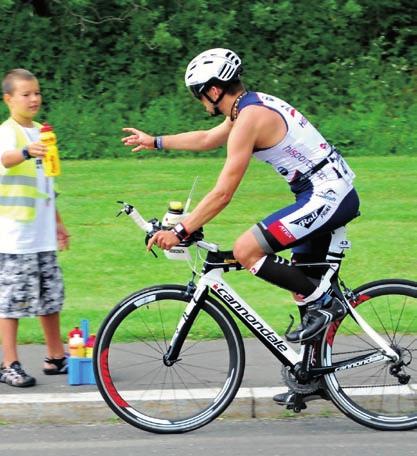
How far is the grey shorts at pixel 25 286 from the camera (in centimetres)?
645

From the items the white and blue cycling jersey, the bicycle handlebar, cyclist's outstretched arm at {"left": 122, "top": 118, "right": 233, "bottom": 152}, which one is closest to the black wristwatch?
cyclist's outstretched arm at {"left": 122, "top": 118, "right": 233, "bottom": 152}

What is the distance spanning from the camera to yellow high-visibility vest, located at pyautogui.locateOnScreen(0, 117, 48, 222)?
637 cm

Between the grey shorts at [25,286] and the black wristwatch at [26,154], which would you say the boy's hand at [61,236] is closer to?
the grey shorts at [25,286]

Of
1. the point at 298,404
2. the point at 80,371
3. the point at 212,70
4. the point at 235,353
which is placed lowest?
the point at 298,404

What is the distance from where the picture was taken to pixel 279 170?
5.68 meters

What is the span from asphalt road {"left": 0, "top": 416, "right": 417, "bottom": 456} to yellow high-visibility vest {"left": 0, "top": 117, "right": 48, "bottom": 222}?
1.15m

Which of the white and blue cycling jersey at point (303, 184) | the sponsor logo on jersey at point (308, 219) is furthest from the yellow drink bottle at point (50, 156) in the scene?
the sponsor logo on jersey at point (308, 219)

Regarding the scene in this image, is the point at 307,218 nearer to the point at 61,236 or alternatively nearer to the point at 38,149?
the point at 38,149

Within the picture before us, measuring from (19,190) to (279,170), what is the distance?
1.53 metres

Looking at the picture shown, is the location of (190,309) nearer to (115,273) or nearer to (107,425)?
(107,425)

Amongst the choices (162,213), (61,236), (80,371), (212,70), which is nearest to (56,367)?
(80,371)

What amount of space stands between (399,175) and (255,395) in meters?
7.47

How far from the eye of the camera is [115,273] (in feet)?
30.2

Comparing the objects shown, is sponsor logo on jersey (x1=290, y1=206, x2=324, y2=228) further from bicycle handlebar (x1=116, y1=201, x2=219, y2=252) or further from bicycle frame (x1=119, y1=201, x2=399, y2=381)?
bicycle handlebar (x1=116, y1=201, x2=219, y2=252)
